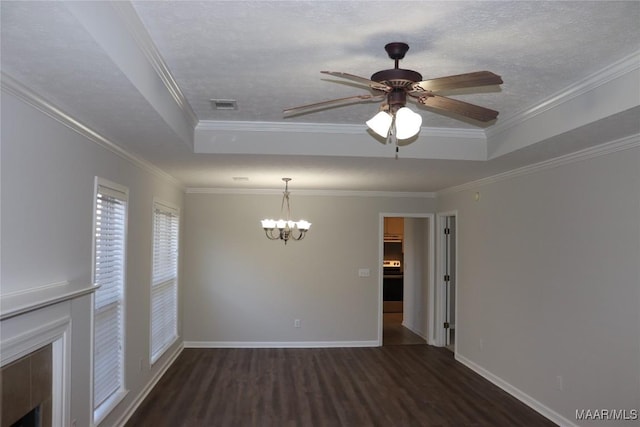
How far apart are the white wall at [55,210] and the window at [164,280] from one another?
1049 mm

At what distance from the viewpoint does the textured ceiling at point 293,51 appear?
1.94 metres

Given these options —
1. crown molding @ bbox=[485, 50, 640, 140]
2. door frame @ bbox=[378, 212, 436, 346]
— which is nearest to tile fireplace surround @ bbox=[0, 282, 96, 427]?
crown molding @ bbox=[485, 50, 640, 140]

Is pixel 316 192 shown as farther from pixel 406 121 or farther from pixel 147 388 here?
pixel 406 121

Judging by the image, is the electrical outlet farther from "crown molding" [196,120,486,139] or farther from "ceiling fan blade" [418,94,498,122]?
"ceiling fan blade" [418,94,498,122]

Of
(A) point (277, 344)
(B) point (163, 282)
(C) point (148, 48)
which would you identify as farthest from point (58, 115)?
(A) point (277, 344)

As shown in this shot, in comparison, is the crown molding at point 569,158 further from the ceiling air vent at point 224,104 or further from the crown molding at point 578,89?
the ceiling air vent at point 224,104

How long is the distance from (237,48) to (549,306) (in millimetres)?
3585

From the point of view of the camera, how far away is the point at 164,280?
18.9ft

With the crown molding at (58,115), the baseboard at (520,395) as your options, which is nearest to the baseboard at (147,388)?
the crown molding at (58,115)

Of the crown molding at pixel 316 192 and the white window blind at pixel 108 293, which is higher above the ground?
the crown molding at pixel 316 192

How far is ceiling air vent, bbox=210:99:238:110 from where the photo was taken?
346cm

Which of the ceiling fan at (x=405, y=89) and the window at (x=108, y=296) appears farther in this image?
the window at (x=108, y=296)

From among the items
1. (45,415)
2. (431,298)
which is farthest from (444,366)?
(45,415)

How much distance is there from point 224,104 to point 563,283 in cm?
329
